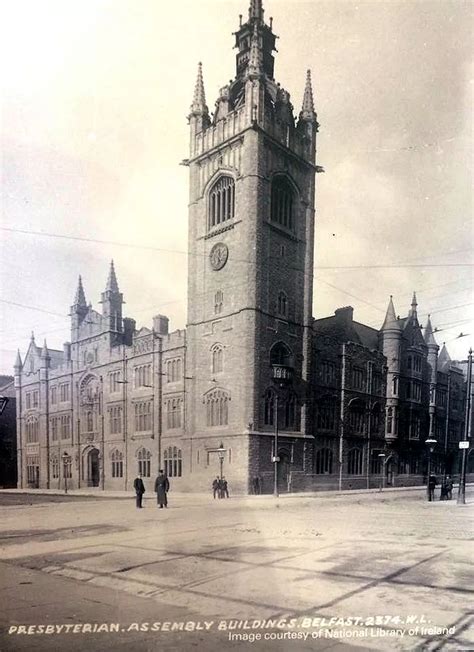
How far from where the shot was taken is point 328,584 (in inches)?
308

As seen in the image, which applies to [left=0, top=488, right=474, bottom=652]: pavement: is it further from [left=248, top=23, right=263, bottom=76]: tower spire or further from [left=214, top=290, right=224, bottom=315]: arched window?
[left=248, top=23, right=263, bottom=76]: tower spire

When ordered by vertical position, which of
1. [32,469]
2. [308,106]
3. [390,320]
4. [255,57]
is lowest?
[32,469]

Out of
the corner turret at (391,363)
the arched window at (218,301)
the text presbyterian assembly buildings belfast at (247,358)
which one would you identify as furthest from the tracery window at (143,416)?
the corner turret at (391,363)

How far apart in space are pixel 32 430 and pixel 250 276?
3551 centimetres

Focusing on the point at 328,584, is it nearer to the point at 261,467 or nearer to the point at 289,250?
the point at 261,467

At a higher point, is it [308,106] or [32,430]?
[308,106]

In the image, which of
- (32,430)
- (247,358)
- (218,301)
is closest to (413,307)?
(218,301)

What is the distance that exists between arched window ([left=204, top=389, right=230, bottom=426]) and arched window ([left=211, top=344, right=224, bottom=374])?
142 cm

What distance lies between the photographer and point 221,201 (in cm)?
3722

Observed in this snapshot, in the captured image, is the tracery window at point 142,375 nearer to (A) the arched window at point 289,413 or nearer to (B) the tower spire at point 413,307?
(A) the arched window at point 289,413

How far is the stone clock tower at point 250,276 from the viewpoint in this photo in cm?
3347

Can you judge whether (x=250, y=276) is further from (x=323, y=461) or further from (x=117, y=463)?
(x=117, y=463)

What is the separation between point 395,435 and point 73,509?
109ft

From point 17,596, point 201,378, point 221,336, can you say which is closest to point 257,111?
point 221,336
